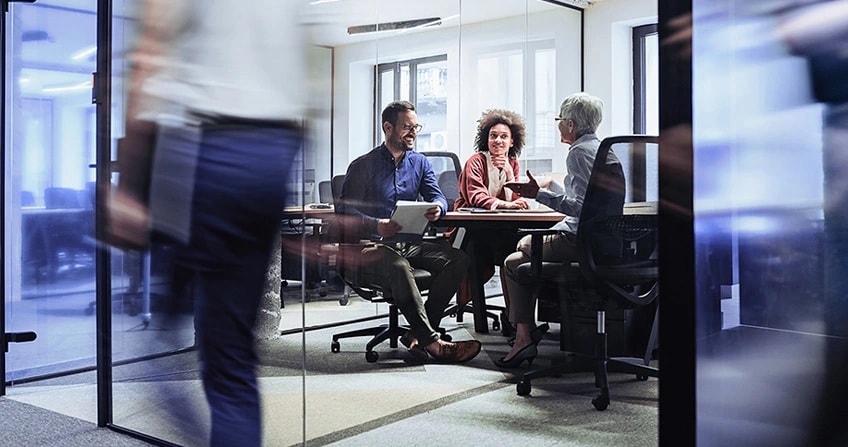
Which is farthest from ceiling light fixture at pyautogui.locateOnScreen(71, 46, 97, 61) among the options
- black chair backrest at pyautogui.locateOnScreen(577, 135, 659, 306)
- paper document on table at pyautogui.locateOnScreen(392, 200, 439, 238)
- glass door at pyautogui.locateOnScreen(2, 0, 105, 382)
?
black chair backrest at pyautogui.locateOnScreen(577, 135, 659, 306)

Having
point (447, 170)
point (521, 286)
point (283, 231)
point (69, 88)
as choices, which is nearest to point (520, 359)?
point (521, 286)

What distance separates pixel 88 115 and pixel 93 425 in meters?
1.24

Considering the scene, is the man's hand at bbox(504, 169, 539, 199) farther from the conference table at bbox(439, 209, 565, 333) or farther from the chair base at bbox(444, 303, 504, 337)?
the chair base at bbox(444, 303, 504, 337)

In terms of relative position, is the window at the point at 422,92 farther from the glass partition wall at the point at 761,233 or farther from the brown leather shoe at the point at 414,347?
the glass partition wall at the point at 761,233

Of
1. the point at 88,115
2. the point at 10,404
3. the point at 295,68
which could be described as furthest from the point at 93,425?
the point at 295,68

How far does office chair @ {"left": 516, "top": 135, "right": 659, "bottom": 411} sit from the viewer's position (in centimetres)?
274

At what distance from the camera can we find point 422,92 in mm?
2785

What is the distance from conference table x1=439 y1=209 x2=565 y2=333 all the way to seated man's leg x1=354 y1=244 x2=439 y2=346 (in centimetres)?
26

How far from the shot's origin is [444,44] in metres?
3.13

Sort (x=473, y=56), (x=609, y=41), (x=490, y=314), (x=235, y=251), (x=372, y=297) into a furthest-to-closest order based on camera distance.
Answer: (x=609, y=41), (x=473, y=56), (x=490, y=314), (x=372, y=297), (x=235, y=251)

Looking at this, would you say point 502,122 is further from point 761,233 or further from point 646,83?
point 761,233

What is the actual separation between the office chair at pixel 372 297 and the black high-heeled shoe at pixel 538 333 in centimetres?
55

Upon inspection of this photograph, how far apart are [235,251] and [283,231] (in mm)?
268

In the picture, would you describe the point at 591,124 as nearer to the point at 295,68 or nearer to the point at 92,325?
the point at 295,68
